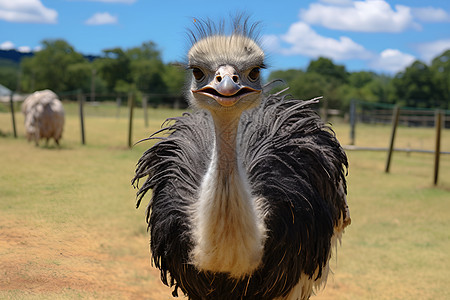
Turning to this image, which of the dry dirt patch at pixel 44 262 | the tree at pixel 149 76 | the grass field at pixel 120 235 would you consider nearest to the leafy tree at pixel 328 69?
A: the tree at pixel 149 76

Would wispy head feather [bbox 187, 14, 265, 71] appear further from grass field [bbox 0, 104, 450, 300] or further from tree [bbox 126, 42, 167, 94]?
tree [bbox 126, 42, 167, 94]

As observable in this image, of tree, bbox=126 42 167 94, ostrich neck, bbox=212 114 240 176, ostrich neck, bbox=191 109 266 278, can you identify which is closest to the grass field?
ostrich neck, bbox=191 109 266 278

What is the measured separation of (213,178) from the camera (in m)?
2.36

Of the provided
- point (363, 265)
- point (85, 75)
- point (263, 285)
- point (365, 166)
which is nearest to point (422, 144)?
point (365, 166)

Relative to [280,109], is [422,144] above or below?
below

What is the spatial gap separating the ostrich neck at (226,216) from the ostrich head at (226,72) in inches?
4.2

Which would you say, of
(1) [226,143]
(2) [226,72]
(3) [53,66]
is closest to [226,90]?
(2) [226,72]

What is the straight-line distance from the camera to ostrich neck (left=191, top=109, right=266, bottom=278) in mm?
2322

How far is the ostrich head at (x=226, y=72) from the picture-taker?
225 centimetres

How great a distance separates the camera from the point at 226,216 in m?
2.32

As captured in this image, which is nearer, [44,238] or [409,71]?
[44,238]

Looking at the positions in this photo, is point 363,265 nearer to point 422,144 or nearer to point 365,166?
point 365,166

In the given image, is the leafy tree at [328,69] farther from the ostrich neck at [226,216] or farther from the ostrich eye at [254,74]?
the ostrich neck at [226,216]

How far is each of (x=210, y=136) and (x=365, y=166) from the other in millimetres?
9137
